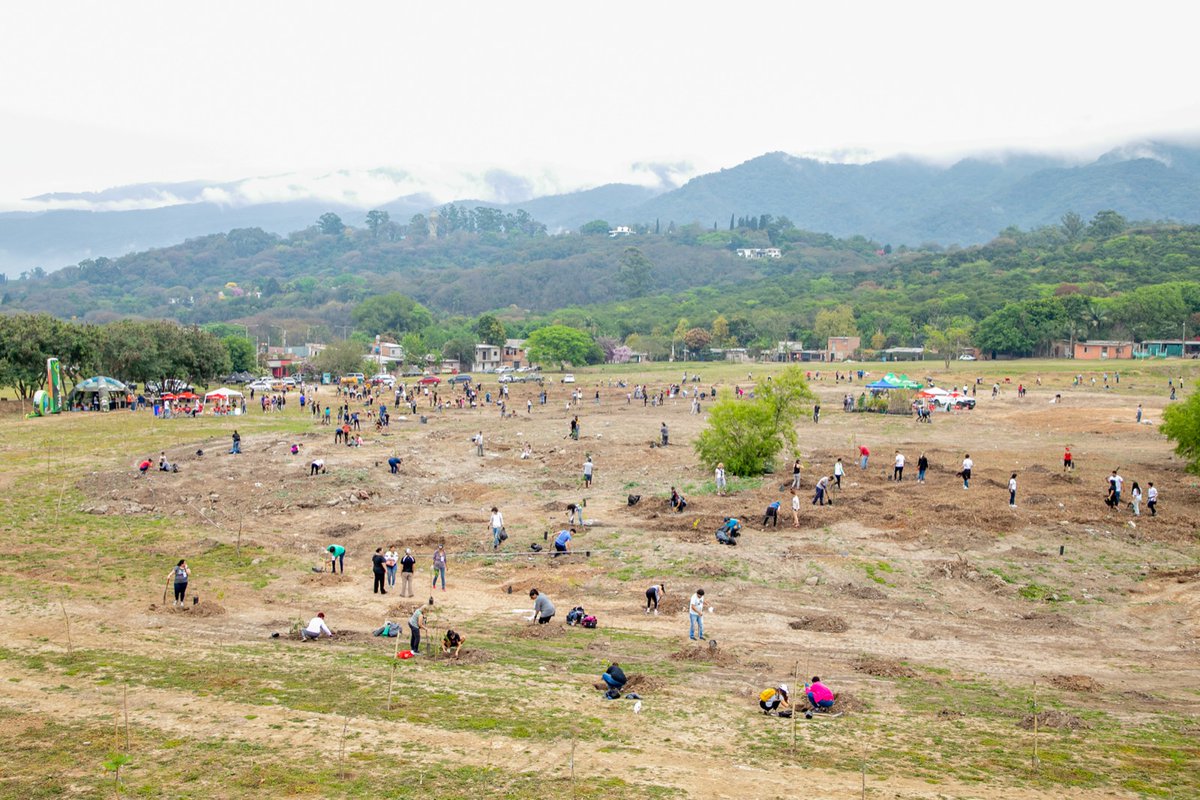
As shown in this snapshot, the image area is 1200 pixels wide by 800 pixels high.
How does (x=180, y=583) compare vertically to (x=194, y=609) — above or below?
above

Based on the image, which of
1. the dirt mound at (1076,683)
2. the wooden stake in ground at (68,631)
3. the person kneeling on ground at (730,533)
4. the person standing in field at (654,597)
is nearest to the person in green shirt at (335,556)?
the wooden stake in ground at (68,631)

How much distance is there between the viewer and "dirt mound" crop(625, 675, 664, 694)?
15.3 meters

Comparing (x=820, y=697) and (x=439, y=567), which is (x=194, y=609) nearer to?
(x=439, y=567)

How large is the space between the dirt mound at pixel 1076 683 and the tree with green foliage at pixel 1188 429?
65.8ft

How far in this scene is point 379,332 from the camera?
17150 centimetres

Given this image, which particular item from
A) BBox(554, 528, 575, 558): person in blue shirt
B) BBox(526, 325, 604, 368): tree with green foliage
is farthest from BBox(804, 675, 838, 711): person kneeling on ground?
BBox(526, 325, 604, 368): tree with green foliage

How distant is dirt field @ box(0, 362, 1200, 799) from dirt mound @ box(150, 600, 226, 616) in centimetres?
10

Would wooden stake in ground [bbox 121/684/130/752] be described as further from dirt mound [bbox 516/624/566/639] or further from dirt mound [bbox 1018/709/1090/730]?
dirt mound [bbox 1018/709/1090/730]

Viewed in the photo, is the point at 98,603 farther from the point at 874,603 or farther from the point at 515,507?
the point at 874,603

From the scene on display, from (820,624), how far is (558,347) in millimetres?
95883

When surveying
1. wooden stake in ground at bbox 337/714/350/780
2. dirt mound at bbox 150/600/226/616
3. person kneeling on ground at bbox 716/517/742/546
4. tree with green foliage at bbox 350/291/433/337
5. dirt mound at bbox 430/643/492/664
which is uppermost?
tree with green foliage at bbox 350/291/433/337

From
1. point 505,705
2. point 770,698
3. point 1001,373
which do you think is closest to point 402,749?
point 505,705

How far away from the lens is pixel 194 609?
63.9 feet

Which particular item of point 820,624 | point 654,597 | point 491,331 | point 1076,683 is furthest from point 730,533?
point 491,331
